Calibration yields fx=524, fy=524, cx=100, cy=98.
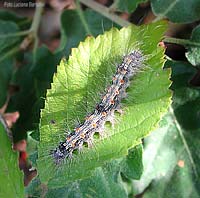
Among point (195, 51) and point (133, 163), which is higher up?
point (195, 51)

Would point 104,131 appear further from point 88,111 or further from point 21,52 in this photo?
point 21,52

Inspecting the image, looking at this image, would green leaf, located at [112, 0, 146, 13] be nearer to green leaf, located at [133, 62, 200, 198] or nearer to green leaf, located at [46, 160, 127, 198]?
green leaf, located at [133, 62, 200, 198]

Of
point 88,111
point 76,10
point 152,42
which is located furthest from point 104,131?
point 76,10

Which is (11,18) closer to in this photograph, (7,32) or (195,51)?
(7,32)

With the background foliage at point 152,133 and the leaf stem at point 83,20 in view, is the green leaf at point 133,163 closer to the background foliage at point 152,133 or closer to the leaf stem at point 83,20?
the background foliage at point 152,133

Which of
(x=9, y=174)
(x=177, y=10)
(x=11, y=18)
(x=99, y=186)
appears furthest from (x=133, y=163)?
(x=11, y=18)

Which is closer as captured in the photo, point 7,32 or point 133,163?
point 133,163

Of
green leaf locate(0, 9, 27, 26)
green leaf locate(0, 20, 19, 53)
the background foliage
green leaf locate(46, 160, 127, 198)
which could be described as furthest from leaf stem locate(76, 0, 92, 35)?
green leaf locate(46, 160, 127, 198)
